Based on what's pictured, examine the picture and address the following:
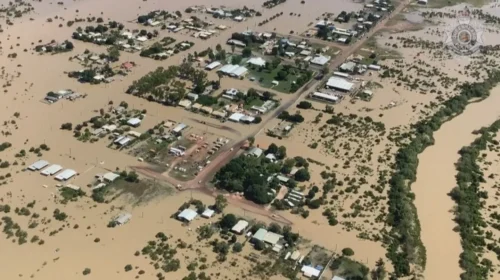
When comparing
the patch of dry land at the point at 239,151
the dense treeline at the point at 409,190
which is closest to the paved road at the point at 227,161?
the patch of dry land at the point at 239,151

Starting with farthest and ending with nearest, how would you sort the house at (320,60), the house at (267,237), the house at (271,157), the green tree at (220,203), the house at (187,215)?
the house at (320,60)
the house at (271,157)
the green tree at (220,203)
the house at (187,215)
the house at (267,237)

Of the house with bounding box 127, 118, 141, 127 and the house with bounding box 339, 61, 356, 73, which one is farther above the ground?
the house with bounding box 127, 118, 141, 127

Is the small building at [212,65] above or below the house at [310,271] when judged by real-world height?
above

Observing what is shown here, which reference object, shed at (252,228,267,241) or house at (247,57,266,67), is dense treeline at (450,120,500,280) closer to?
shed at (252,228,267,241)

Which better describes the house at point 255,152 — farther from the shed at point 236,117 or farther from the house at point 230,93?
the house at point 230,93

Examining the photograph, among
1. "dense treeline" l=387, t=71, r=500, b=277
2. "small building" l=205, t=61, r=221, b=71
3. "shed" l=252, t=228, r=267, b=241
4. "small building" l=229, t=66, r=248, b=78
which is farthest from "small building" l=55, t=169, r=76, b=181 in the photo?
"dense treeline" l=387, t=71, r=500, b=277

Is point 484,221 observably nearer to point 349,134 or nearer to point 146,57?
point 349,134
